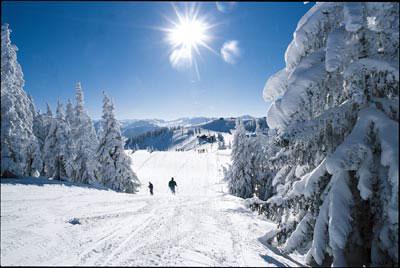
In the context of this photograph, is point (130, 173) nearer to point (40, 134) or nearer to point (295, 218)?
point (40, 134)

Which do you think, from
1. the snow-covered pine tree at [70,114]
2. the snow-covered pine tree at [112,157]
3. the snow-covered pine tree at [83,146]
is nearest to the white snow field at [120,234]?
the snow-covered pine tree at [112,157]

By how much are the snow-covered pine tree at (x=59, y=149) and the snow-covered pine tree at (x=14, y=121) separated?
6036 mm

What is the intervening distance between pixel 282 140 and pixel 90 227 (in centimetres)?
765

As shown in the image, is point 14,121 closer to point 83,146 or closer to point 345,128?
point 83,146

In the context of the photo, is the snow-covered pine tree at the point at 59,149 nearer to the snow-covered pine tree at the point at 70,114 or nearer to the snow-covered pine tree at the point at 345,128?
the snow-covered pine tree at the point at 70,114

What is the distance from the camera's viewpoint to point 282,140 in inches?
316

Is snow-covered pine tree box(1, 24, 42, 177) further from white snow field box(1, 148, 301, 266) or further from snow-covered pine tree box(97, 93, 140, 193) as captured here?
snow-covered pine tree box(97, 93, 140, 193)

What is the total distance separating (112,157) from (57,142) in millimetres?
7152

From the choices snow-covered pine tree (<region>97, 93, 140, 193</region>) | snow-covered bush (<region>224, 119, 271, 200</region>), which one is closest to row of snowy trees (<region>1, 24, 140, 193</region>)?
snow-covered pine tree (<region>97, 93, 140, 193</region>)

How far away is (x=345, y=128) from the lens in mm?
A: 7656

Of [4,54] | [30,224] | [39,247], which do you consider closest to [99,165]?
[4,54]

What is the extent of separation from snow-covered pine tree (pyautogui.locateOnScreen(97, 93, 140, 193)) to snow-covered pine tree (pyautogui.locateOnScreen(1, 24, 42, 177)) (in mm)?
7731

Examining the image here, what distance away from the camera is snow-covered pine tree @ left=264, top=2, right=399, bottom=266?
257 inches

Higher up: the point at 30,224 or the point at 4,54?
the point at 4,54
